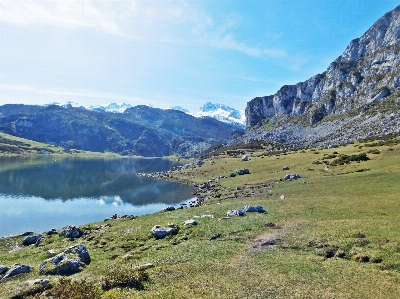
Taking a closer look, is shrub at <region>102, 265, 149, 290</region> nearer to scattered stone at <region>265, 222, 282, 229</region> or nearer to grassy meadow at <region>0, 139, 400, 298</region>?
grassy meadow at <region>0, 139, 400, 298</region>

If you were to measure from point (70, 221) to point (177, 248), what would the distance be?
4397 cm

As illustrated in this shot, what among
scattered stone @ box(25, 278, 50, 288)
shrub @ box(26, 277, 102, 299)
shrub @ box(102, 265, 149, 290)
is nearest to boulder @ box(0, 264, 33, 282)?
scattered stone @ box(25, 278, 50, 288)

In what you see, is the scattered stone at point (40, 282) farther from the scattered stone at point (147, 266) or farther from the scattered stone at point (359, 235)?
the scattered stone at point (359, 235)

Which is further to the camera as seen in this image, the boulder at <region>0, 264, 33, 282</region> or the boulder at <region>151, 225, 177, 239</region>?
the boulder at <region>151, 225, 177, 239</region>

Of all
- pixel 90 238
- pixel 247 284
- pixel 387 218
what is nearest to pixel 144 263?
pixel 247 284

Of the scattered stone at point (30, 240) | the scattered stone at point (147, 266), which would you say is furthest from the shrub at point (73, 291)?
the scattered stone at point (30, 240)

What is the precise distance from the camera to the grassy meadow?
73.2 feet

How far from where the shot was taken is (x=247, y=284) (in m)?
23.2

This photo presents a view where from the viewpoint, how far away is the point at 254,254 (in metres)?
29.7

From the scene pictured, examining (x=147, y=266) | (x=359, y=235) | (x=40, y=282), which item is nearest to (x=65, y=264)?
(x=40, y=282)

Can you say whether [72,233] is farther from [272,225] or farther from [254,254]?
[272,225]

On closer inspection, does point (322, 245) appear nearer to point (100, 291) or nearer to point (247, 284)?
point (247, 284)

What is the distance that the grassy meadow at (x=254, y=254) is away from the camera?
2231 cm

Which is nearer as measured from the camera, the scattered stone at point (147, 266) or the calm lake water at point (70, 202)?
the scattered stone at point (147, 266)
